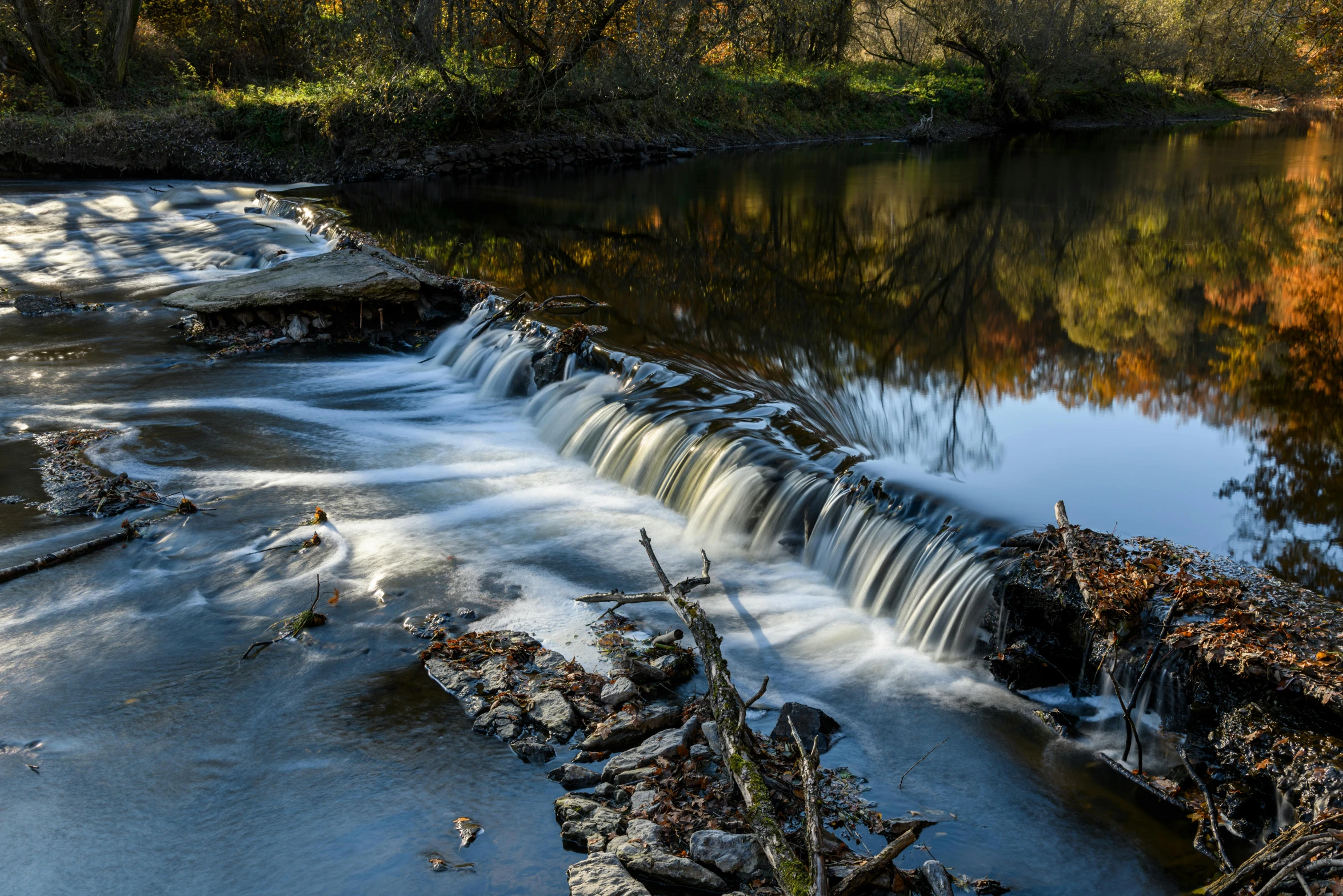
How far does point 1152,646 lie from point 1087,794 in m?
0.81

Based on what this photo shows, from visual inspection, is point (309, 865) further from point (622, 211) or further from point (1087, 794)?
point (622, 211)

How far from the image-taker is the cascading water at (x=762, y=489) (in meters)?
5.91

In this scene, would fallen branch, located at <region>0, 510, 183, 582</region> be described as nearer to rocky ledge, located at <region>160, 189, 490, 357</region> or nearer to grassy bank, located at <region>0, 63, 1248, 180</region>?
rocky ledge, located at <region>160, 189, 490, 357</region>

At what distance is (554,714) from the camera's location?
16.0 feet

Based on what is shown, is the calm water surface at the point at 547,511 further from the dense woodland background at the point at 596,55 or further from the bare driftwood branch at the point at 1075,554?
the dense woodland background at the point at 596,55

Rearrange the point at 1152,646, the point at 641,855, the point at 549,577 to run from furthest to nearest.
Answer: the point at 549,577, the point at 1152,646, the point at 641,855

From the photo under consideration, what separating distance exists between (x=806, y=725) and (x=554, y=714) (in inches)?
49.6

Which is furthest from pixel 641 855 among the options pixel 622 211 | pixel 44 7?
pixel 44 7

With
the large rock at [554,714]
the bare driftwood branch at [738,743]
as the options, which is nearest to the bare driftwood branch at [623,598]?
the bare driftwood branch at [738,743]

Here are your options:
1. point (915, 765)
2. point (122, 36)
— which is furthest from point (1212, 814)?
point (122, 36)

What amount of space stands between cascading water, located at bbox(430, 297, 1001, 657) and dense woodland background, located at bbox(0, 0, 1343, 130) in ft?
53.0

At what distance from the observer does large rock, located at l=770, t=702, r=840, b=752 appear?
4793 mm

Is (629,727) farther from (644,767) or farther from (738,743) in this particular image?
(738,743)

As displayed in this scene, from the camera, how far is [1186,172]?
2462 centimetres
